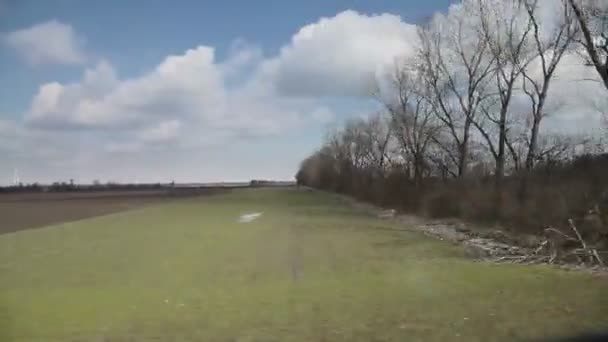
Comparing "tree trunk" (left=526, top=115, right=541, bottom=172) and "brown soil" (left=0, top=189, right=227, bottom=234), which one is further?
"brown soil" (left=0, top=189, right=227, bottom=234)

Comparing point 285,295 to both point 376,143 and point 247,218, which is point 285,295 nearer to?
Result: point 247,218

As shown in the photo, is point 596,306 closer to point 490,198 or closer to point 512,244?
point 512,244

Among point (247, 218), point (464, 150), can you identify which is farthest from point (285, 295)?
point (464, 150)

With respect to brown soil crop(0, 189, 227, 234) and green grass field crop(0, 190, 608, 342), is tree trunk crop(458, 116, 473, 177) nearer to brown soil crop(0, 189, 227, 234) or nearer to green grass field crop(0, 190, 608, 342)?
green grass field crop(0, 190, 608, 342)

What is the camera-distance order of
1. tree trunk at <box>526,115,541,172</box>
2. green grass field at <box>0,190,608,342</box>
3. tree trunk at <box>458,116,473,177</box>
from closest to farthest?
green grass field at <box>0,190,608,342</box>
tree trunk at <box>526,115,541,172</box>
tree trunk at <box>458,116,473,177</box>

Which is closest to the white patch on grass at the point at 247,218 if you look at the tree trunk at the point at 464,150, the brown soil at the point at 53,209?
the brown soil at the point at 53,209

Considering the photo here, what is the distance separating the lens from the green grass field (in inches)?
325

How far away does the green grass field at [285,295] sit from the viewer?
8266 millimetres

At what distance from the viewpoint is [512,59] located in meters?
36.5

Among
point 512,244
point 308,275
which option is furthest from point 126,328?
point 512,244

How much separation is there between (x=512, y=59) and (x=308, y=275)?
89.5 ft

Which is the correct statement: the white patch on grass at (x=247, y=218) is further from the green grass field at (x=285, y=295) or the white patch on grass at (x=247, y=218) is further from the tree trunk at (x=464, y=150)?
the tree trunk at (x=464, y=150)

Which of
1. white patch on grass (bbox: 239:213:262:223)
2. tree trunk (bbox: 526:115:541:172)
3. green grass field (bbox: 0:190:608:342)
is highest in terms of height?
tree trunk (bbox: 526:115:541:172)

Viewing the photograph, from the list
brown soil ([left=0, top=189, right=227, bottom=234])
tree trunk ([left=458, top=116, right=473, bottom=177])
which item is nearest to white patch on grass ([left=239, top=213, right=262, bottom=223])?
brown soil ([left=0, top=189, right=227, bottom=234])
